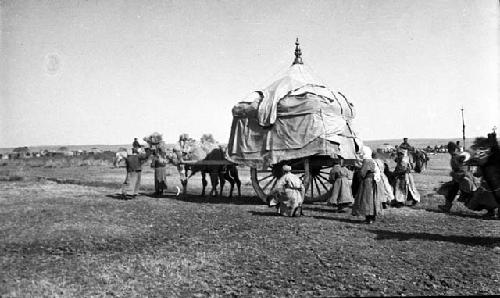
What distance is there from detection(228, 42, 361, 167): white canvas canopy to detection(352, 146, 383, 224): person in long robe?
178cm

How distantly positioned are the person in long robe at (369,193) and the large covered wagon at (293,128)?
1775mm

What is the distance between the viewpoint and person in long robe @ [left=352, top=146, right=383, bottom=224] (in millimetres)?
9180

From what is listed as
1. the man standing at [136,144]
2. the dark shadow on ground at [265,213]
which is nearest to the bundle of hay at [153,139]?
the man standing at [136,144]

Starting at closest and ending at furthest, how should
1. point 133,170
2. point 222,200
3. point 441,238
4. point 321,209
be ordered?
point 441,238 < point 321,209 < point 133,170 < point 222,200

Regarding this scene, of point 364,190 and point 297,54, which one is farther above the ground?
point 297,54

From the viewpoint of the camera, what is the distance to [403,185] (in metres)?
12.3

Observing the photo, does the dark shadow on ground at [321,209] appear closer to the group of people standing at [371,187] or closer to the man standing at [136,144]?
the group of people standing at [371,187]

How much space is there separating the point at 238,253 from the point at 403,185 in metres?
7.86

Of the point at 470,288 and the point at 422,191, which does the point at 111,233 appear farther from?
the point at 422,191

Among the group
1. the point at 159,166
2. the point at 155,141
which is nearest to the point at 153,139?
the point at 155,141

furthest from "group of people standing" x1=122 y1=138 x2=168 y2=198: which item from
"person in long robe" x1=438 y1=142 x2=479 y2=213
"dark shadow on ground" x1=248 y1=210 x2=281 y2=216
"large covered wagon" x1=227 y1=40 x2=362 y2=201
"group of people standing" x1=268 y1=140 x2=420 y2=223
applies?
"person in long robe" x1=438 y1=142 x2=479 y2=213

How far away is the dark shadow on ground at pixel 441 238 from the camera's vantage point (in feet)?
24.1

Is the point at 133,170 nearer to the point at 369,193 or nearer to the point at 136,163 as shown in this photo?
the point at 136,163

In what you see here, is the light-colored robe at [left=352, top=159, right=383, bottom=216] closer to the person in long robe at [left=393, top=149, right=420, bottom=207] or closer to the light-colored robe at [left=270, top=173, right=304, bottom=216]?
the light-colored robe at [left=270, top=173, right=304, bottom=216]
